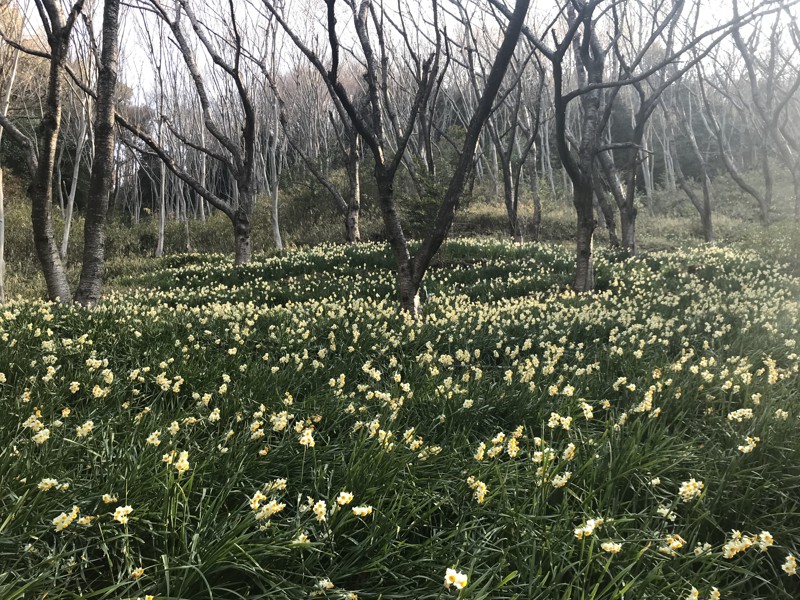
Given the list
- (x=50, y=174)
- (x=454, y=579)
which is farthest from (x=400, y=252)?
(x=454, y=579)

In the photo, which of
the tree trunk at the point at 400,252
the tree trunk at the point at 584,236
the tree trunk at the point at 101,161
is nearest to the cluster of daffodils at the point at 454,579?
the tree trunk at the point at 400,252

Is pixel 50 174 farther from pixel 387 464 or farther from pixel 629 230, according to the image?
pixel 629 230

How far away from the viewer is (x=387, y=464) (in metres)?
2.10

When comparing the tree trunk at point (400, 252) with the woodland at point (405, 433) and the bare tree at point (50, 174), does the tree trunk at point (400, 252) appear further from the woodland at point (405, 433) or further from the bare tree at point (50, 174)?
the bare tree at point (50, 174)

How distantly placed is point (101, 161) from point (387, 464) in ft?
17.7

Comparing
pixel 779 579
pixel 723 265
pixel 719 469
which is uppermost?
pixel 723 265

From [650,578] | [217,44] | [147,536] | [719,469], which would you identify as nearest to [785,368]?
[719,469]

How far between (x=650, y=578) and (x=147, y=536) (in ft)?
5.83

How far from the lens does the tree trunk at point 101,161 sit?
18.1 ft

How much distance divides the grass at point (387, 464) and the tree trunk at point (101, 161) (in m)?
1.00

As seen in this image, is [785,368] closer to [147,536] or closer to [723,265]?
[147,536]

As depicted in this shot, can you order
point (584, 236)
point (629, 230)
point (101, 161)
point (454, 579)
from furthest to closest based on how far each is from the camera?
point (629, 230) < point (584, 236) < point (101, 161) < point (454, 579)

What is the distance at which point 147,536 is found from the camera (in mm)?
1750

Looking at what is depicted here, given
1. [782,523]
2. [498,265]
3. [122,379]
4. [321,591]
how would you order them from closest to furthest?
[321,591] → [782,523] → [122,379] → [498,265]
